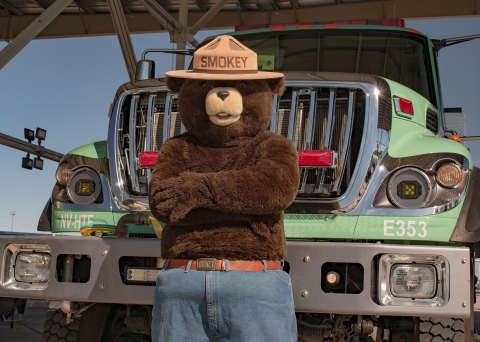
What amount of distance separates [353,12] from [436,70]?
40.0ft

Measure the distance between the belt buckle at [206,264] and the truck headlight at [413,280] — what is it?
3.64 ft

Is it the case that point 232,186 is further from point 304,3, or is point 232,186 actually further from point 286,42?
point 304,3

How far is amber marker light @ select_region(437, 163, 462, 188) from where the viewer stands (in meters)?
4.05

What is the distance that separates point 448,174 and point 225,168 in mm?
1445

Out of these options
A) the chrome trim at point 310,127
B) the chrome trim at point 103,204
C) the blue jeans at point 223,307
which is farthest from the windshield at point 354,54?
the blue jeans at point 223,307

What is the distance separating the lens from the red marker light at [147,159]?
4.44 m

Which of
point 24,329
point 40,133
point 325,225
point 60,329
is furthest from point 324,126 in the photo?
point 40,133

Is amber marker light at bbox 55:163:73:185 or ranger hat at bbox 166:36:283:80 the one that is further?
amber marker light at bbox 55:163:73:185

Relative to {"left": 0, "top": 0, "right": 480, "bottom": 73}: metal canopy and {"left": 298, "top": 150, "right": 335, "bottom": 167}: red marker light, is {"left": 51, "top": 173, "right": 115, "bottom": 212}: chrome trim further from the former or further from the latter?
{"left": 0, "top": 0, "right": 480, "bottom": 73}: metal canopy

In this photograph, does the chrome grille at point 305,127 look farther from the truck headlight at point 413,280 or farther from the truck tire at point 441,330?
the truck tire at point 441,330

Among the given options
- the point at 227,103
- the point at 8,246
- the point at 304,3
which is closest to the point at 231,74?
the point at 227,103

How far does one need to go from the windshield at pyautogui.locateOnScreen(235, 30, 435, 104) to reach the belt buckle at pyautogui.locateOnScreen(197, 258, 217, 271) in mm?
2919

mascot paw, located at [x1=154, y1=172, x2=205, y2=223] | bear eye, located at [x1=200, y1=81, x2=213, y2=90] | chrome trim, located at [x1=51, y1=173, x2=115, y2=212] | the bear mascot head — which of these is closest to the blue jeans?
the bear mascot head

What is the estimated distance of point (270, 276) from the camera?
10.2ft
